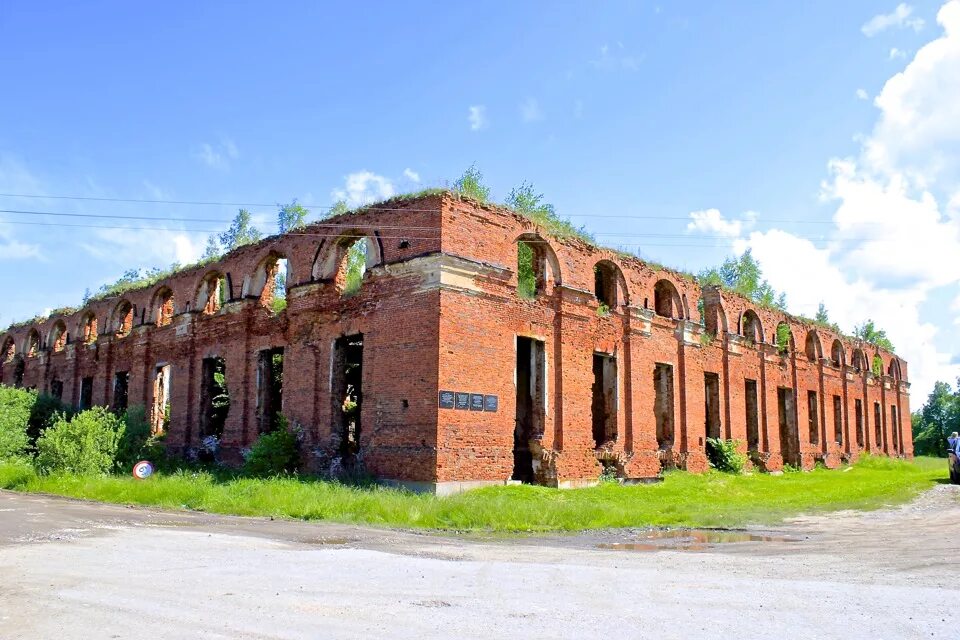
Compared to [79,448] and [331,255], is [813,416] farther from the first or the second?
[79,448]

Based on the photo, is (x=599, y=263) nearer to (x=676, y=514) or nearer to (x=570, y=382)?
(x=570, y=382)

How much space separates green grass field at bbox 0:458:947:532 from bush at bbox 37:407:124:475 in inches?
19.7

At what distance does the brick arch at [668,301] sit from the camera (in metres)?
23.7

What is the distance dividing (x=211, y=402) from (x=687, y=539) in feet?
56.0

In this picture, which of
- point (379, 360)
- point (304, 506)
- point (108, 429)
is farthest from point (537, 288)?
point (108, 429)

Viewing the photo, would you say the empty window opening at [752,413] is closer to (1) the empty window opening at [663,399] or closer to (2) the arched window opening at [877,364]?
(1) the empty window opening at [663,399]

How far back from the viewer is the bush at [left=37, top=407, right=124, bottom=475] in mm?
19922

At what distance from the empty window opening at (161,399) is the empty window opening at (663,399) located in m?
16.5

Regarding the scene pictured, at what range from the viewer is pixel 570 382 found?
18.7 metres

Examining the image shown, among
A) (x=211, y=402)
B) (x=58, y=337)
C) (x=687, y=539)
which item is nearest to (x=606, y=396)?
(x=687, y=539)

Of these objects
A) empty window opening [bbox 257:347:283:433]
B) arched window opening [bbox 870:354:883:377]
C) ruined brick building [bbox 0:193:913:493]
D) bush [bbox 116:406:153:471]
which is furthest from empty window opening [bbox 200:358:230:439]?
arched window opening [bbox 870:354:883:377]

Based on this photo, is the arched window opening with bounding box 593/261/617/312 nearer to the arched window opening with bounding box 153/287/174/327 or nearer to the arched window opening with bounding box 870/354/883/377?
the arched window opening with bounding box 153/287/174/327

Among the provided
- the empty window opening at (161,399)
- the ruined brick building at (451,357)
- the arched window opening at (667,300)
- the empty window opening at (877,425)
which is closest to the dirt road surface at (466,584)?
the ruined brick building at (451,357)

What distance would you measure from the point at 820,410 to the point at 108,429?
2871 cm
